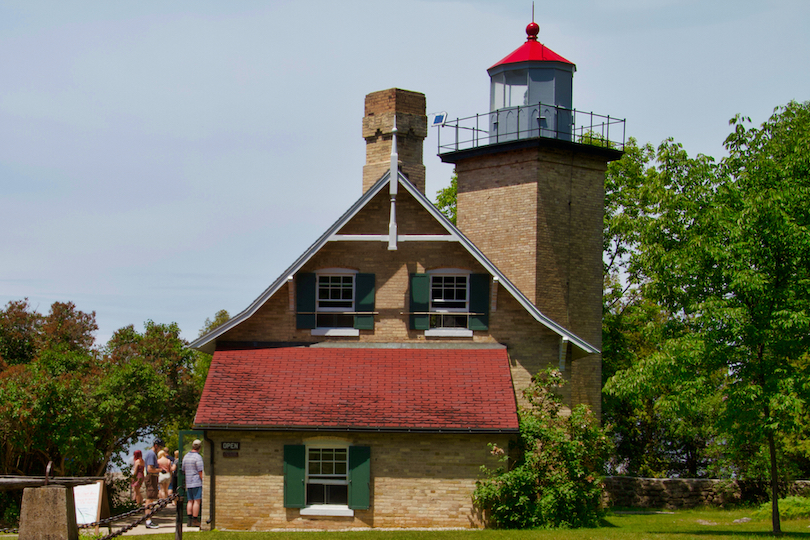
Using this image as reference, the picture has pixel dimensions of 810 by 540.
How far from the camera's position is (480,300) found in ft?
64.8

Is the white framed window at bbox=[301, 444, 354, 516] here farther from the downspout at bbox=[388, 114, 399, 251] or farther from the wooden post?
the wooden post

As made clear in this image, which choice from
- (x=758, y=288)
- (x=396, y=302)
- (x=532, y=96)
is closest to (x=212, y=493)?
(x=396, y=302)

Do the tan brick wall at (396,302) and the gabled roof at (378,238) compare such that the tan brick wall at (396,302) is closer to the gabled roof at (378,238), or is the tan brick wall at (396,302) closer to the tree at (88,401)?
the gabled roof at (378,238)

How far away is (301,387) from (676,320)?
885 centimetres

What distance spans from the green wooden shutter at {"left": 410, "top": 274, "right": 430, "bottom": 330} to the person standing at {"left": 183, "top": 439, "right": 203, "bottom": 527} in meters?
5.68

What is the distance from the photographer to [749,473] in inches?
→ 1019

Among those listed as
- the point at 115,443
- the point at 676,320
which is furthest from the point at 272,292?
the point at 676,320

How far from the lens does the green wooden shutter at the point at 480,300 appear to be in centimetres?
1977

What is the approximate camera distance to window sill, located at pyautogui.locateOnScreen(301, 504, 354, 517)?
17453 mm

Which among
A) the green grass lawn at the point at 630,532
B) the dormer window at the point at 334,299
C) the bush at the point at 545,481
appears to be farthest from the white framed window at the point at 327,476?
the dormer window at the point at 334,299

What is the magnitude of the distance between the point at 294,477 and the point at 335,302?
174 inches

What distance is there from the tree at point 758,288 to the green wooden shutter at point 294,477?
8.52 m

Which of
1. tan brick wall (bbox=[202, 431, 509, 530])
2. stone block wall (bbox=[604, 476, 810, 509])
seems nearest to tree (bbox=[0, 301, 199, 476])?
tan brick wall (bbox=[202, 431, 509, 530])

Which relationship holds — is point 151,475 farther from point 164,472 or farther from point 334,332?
point 334,332
